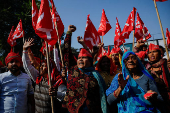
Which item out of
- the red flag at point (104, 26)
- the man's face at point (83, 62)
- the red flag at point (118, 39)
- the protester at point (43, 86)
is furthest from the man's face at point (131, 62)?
the red flag at point (118, 39)

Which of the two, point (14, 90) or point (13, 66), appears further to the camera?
point (13, 66)

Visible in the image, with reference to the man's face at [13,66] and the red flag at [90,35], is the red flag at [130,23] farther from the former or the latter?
the man's face at [13,66]

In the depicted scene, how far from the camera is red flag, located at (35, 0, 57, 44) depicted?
2619mm

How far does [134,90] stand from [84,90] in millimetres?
757

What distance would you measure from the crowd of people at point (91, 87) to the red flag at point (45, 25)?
33 cm

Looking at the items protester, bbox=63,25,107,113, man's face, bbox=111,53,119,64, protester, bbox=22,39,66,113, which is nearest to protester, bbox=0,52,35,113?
protester, bbox=22,39,66,113

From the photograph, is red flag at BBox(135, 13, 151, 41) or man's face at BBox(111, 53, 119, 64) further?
red flag at BBox(135, 13, 151, 41)

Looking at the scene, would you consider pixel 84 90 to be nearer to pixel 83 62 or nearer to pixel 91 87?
pixel 91 87

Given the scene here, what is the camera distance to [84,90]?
2.24m

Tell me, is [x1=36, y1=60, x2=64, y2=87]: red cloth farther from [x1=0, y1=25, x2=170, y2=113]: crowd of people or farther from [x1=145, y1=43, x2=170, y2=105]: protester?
[x1=145, y1=43, x2=170, y2=105]: protester

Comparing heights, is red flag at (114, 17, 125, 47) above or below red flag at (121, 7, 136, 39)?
below

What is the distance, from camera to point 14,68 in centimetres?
260

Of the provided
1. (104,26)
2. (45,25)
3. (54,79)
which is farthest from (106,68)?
(104,26)

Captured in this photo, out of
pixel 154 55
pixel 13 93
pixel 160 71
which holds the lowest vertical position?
pixel 13 93
